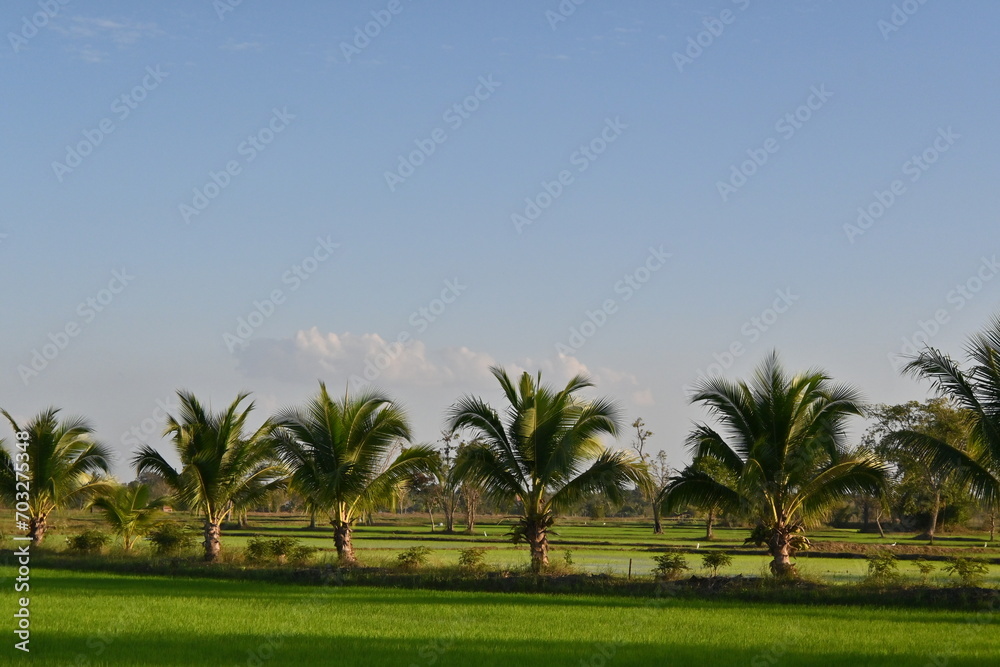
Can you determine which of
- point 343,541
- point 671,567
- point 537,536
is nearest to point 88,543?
Result: point 343,541

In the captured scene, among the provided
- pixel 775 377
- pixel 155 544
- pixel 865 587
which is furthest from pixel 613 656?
pixel 155 544

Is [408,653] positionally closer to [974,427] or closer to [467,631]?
[467,631]

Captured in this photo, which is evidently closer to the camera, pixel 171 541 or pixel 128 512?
pixel 171 541

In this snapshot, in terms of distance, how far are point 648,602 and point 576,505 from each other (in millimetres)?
4105

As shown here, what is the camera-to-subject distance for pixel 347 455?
24547 millimetres

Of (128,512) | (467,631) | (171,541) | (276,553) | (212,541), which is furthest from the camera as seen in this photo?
(128,512)

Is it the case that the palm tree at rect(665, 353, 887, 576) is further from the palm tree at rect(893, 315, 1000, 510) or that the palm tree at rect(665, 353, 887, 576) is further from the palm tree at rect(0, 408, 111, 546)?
the palm tree at rect(0, 408, 111, 546)

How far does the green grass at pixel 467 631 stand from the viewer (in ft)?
40.5

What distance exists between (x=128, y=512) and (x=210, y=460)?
535cm

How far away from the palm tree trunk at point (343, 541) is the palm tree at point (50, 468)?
10778 mm

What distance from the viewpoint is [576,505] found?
72.4 feet

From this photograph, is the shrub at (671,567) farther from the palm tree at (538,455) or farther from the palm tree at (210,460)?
the palm tree at (210,460)

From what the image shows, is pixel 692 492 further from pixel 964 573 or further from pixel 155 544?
pixel 155 544

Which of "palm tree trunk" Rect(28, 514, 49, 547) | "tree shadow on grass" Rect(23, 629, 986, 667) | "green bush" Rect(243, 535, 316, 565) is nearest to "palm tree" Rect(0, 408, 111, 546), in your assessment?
"palm tree trunk" Rect(28, 514, 49, 547)
